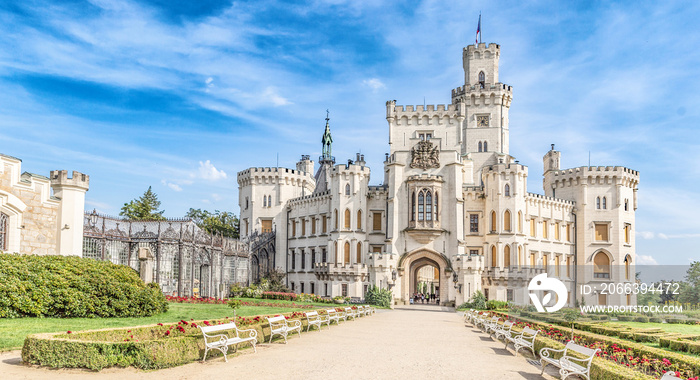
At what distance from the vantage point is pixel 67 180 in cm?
2625

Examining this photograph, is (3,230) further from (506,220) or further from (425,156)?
(506,220)

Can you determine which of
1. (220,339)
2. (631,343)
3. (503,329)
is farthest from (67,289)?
(631,343)

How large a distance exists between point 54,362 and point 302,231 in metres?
48.2

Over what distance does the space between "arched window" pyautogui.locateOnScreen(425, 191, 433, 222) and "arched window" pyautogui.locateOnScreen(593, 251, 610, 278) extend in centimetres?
1754

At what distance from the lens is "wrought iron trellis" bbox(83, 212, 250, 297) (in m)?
34.4

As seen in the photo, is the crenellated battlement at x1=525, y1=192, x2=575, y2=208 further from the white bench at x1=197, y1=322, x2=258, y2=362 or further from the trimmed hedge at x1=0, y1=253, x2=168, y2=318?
the white bench at x1=197, y1=322, x2=258, y2=362

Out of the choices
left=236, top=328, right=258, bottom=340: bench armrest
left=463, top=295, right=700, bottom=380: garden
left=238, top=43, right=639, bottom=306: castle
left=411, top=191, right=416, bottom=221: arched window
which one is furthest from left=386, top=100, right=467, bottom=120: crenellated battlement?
left=236, top=328, right=258, bottom=340: bench armrest

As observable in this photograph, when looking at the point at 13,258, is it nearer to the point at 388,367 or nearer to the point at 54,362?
the point at 54,362

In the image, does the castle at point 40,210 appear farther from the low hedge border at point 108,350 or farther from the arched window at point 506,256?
the arched window at point 506,256

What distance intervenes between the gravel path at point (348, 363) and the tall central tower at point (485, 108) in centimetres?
4146

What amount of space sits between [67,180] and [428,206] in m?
30.7

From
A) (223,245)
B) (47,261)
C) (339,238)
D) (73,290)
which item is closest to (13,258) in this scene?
(47,261)

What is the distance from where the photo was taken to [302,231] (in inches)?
2351

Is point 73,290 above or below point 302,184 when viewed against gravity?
below
